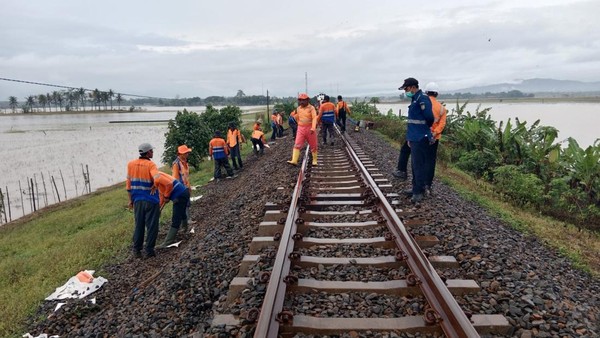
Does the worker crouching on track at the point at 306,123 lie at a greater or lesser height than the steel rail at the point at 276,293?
greater

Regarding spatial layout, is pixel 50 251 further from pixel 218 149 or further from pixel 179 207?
pixel 218 149

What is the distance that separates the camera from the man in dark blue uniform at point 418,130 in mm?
6164

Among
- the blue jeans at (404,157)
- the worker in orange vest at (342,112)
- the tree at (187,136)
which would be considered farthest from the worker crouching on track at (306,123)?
the tree at (187,136)

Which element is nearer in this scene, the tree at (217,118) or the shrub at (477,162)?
the shrub at (477,162)

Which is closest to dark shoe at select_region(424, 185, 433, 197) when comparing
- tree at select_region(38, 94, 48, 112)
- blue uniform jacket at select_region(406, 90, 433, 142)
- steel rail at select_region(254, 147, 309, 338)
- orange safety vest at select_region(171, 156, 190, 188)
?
blue uniform jacket at select_region(406, 90, 433, 142)

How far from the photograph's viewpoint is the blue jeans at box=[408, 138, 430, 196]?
20.3 feet

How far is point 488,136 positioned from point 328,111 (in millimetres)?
4686

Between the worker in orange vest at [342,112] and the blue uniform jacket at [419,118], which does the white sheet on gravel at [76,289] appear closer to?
the blue uniform jacket at [419,118]

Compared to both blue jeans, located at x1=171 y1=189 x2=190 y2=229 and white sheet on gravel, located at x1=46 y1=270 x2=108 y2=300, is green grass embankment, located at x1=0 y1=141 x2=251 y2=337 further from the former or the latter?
blue jeans, located at x1=171 y1=189 x2=190 y2=229

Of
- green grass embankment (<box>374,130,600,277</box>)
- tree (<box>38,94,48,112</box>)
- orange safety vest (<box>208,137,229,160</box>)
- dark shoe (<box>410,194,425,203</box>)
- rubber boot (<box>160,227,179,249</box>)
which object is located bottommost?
rubber boot (<box>160,227,179,249</box>)

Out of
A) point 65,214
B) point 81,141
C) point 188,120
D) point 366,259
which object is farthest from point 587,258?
point 81,141

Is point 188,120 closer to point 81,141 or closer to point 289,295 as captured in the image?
point 289,295

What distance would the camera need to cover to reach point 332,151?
11875 mm

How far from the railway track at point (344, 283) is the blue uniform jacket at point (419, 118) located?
1390mm
